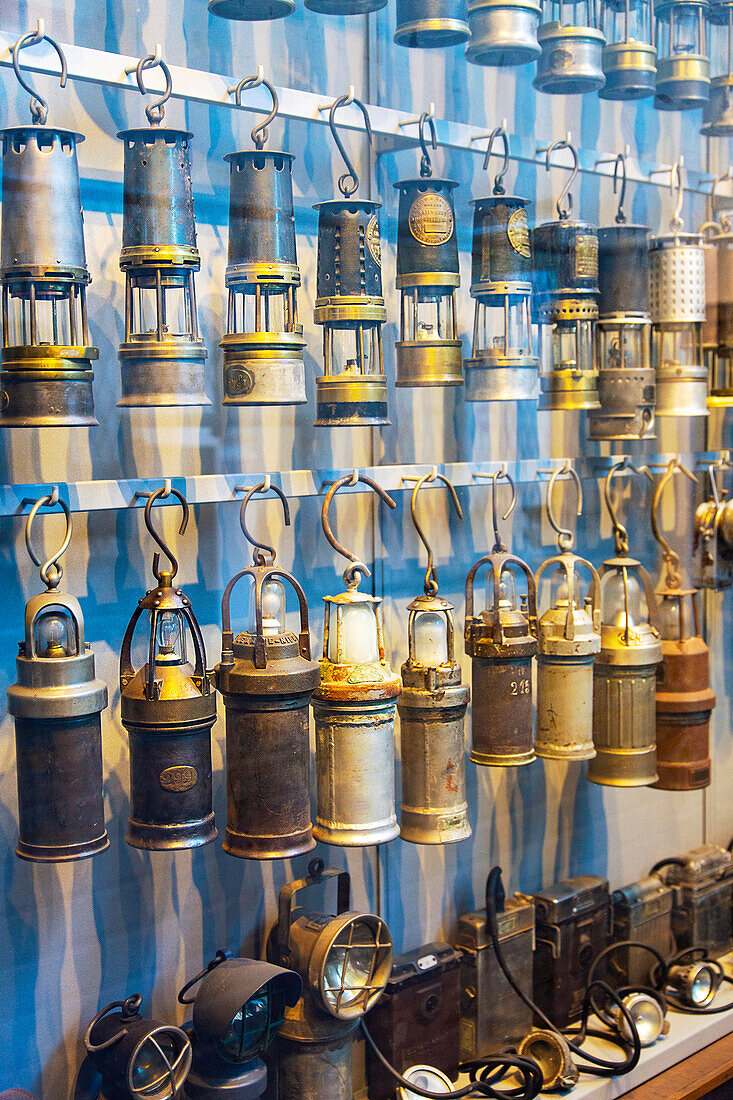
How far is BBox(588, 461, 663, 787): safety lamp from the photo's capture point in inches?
98.7

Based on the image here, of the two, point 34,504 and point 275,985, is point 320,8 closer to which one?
point 34,504

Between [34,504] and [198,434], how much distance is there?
43cm

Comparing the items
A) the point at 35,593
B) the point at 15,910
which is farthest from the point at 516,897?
the point at 35,593

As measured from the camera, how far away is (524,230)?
2396 mm

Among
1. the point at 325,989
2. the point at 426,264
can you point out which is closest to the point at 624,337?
the point at 426,264

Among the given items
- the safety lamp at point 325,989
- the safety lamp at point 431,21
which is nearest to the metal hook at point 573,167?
the safety lamp at point 431,21

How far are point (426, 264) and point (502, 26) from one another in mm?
472

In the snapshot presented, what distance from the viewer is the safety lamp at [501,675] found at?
88.9 inches

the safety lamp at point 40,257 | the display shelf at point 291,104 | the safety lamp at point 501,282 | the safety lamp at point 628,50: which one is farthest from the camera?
the safety lamp at point 628,50

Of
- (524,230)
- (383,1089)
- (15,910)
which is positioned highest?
(524,230)

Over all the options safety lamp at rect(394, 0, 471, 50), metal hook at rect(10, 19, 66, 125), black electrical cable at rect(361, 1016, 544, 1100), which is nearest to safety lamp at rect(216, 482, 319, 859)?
black electrical cable at rect(361, 1016, 544, 1100)

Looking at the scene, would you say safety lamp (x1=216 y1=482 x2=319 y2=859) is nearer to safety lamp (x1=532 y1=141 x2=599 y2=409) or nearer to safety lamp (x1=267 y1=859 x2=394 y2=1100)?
safety lamp (x1=267 y1=859 x2=394 y2=1100)

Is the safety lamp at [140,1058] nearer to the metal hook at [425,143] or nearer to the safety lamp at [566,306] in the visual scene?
the safety lamp at [566,306]

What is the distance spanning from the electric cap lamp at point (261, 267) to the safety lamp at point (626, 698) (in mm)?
866
